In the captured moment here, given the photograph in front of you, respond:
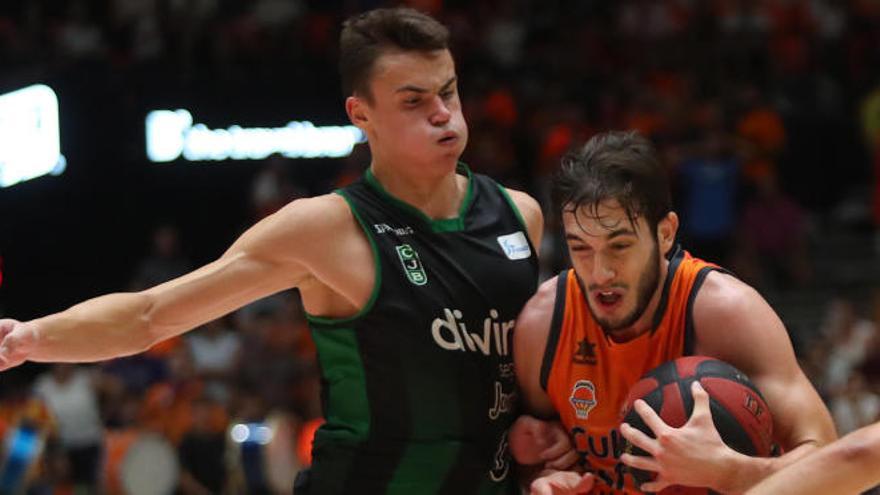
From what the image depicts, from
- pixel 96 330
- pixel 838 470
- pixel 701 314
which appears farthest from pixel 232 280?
pixel 838 470

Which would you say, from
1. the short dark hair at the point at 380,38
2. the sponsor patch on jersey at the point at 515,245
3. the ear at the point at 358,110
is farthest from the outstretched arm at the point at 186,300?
the sponsor patch on jersey at the point at 515,245

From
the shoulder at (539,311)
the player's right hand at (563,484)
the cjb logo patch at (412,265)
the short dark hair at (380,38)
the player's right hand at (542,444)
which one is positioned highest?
the short dark hair at (380,38)

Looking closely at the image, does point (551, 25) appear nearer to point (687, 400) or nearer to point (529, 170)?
point (529, 170)

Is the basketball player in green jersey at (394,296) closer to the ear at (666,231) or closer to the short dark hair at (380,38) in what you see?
the short dark hair at (380,38)

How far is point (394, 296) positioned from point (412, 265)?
0.12 m

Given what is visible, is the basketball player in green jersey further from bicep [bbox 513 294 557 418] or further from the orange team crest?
the orange team crest

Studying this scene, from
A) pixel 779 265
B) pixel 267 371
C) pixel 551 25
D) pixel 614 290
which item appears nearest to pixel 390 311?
pixel 614 290

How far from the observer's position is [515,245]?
4.89m

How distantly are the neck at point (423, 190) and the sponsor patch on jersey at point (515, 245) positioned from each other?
182 mm

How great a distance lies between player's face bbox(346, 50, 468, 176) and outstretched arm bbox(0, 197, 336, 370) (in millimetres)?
321

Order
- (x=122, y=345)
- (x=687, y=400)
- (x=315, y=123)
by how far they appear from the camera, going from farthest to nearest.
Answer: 1. (x=315, y=123)
2. (x=122, y=345)
3. (x=687, y=400)

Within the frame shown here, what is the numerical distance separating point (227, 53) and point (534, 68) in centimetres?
341

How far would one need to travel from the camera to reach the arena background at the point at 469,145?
12.3m

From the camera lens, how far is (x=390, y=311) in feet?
15.2
